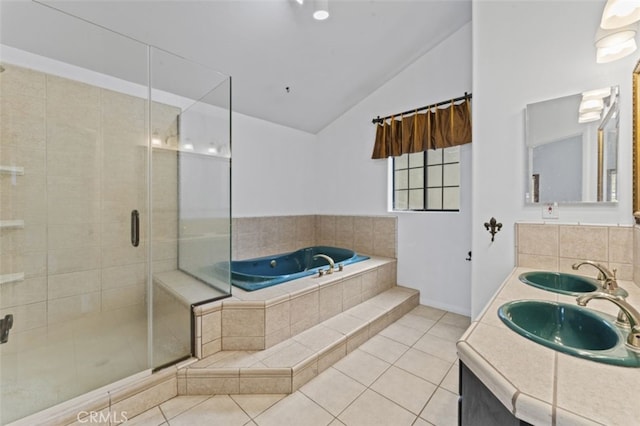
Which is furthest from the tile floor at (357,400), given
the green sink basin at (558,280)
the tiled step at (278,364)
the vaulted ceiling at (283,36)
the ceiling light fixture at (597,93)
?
the vaulted ceiling at (283,36)

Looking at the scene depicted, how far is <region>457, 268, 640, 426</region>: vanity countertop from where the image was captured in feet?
1.90

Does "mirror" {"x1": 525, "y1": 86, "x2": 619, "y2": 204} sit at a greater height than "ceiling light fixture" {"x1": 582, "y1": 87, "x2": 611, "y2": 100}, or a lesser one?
lesser

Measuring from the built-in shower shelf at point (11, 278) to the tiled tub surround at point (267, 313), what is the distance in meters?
1.44

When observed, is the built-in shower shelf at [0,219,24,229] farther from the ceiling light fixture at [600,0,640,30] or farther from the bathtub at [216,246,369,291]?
the ceiling light fixture at [600,0,640,30]

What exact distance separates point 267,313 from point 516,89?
2553mm

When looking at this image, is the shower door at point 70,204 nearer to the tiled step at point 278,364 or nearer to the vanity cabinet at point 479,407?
the tiled step at point 278,364

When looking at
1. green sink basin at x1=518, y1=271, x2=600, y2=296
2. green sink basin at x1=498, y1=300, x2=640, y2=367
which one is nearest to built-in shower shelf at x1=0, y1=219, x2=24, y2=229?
green sink basin at x1=498, y1=300, x2=640, y2=367

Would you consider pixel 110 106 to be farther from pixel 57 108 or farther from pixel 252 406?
pixel 252 406

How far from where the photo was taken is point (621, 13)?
130cm

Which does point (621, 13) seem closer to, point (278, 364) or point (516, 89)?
point (516, 89)

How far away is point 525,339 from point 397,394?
3.75ft

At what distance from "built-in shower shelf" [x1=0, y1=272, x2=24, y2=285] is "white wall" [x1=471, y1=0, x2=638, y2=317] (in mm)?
3638

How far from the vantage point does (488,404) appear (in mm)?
792

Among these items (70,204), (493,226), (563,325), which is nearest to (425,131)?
(493,226)
